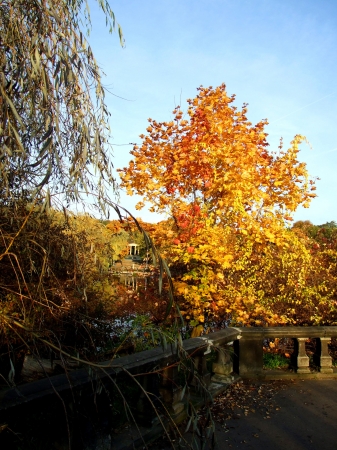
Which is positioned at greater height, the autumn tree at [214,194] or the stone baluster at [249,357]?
the autumn tree at [214,194]

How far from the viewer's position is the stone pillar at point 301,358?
588cm

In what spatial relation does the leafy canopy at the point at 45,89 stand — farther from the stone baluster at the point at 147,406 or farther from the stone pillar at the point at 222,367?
the stone pillar at the point at 222,367

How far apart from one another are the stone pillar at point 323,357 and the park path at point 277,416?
0.29 m

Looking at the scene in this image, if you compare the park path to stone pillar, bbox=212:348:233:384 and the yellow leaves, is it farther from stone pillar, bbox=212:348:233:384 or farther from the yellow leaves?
the yellow leaves

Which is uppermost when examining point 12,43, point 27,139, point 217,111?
point 217,111

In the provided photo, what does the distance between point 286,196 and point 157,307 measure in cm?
327

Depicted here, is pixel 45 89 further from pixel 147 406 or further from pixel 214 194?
pixel 214 194

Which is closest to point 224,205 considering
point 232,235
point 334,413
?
point 232,235

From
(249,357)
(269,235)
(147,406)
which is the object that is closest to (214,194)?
(269,235)

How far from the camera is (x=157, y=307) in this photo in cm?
736

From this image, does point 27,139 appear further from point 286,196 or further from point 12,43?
point 286,196

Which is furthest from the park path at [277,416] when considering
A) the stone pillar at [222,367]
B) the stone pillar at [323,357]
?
the stone pillar at [323,357]

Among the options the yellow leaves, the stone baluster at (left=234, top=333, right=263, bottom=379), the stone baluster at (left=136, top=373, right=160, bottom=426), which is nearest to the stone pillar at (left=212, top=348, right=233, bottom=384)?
the stone baluster at (left=234, top=333, right=263, bottom=379)

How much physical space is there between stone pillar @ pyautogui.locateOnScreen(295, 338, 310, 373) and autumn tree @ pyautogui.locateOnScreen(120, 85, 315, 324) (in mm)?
825
